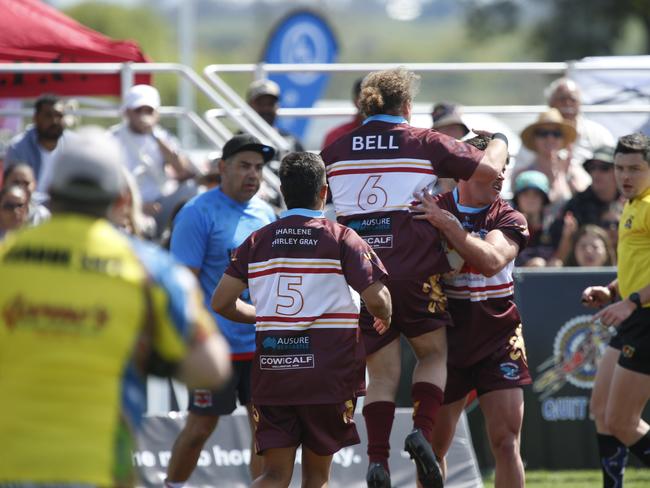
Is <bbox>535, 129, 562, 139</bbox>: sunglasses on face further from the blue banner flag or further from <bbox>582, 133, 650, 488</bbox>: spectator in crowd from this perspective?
<bbox>582, 133, 650, 488</bbox>: spectator in crowd

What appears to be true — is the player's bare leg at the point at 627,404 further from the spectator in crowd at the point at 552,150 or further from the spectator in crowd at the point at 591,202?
the spectator in crowd at the point at 552,150

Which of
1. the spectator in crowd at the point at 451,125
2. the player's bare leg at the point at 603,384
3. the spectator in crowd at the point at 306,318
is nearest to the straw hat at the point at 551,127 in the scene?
the spectator in crowd at the point at 451,125

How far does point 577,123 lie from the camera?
11.8 metres

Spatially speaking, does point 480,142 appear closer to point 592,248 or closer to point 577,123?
point 592,248

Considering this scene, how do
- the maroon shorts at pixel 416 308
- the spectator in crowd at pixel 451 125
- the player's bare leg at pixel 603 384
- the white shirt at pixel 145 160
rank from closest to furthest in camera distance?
the maroon shorts at pixel 416 308
the player's bare leg at pixel 603 384
the spectator in crowd at pixel 451 125
the white shirt at pixel 145 160

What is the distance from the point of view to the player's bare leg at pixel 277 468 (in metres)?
6.42

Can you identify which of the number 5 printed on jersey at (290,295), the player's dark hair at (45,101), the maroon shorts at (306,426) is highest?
the player's dark hair at (45,101)

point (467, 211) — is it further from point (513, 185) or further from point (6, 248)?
point (513, 185)

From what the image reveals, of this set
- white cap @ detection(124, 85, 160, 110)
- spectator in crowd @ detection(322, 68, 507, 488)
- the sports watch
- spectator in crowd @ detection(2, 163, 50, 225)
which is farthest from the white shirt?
the sports watch

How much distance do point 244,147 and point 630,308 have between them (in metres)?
2.56

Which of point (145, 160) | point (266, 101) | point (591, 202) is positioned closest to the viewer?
point (591, 202)

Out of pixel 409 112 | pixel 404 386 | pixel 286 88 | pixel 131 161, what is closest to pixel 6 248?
pixel 409 112

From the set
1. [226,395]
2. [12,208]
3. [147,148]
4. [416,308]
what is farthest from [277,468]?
[147,148]

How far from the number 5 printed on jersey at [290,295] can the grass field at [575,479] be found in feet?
12.6
